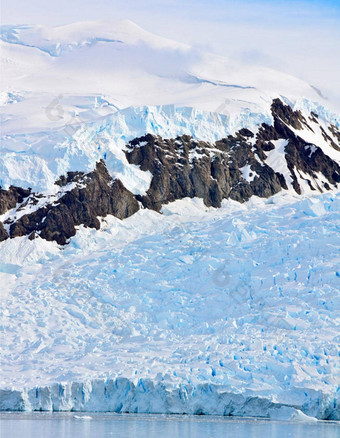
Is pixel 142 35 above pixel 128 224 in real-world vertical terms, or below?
above

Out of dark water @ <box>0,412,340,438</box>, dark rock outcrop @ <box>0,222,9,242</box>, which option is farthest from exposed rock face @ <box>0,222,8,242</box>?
dark water @ <box>0,412,340,438</box>

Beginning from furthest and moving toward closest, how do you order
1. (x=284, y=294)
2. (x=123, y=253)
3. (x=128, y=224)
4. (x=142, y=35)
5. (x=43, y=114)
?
(x=142, y=35), (x=43, y=114), (x=128, y=224), (x=123, y=253), (x=284, y=294)

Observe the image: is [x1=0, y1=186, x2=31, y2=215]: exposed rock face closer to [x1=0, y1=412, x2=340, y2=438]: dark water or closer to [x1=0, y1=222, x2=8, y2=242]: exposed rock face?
[x1=0, y1=222, x2=8, y2=242]: exposed rock face

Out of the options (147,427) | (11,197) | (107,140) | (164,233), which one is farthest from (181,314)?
(107,140)

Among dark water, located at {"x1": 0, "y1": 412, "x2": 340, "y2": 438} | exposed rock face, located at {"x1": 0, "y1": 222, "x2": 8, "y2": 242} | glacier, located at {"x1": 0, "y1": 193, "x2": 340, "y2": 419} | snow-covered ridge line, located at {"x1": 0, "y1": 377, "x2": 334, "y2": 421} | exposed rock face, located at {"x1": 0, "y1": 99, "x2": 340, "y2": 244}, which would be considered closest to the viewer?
dark water, located at {"x1": 0, "y1": 412, "x2": 340, "y2": 438}

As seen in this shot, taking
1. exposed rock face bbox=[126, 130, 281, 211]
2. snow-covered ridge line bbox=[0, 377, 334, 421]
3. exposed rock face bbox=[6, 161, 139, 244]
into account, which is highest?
exposed rock face bbox=[126, 130, 281, 211]

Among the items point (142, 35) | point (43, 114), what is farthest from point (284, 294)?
point (142, 35)

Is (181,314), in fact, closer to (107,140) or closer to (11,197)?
(11,197)

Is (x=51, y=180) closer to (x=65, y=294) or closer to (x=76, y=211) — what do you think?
(x=76, y=211)
